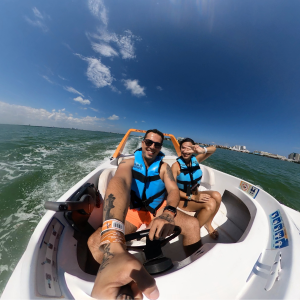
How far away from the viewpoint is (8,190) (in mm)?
3428

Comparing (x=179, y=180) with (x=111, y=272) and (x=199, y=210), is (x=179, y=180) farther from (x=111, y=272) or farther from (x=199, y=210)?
(x=111, y=272)

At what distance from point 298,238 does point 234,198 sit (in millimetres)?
1511

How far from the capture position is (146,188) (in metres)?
1.77

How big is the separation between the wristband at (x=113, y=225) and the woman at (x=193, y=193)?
1368 millimetres

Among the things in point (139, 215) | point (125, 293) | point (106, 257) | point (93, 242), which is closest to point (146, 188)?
point (139, 215)

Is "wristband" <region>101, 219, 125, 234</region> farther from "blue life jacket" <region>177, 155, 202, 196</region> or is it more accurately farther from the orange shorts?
"blue life jacket" <region>177, 155, 202, 196</region>

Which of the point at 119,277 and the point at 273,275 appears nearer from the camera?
the point at 119,277

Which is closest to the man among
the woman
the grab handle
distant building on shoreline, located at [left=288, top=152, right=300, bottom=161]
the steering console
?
the steering console

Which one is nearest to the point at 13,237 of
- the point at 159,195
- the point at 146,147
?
the point at 159,195

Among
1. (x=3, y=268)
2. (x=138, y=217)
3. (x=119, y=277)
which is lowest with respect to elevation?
(x=3, y=268)

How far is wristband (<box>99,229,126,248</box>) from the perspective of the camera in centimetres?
88

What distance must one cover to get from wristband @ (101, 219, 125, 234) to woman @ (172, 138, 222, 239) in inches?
53.9

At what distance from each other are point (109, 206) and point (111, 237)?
0.88 ft

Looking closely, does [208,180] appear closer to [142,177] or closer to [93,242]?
[142,177]
